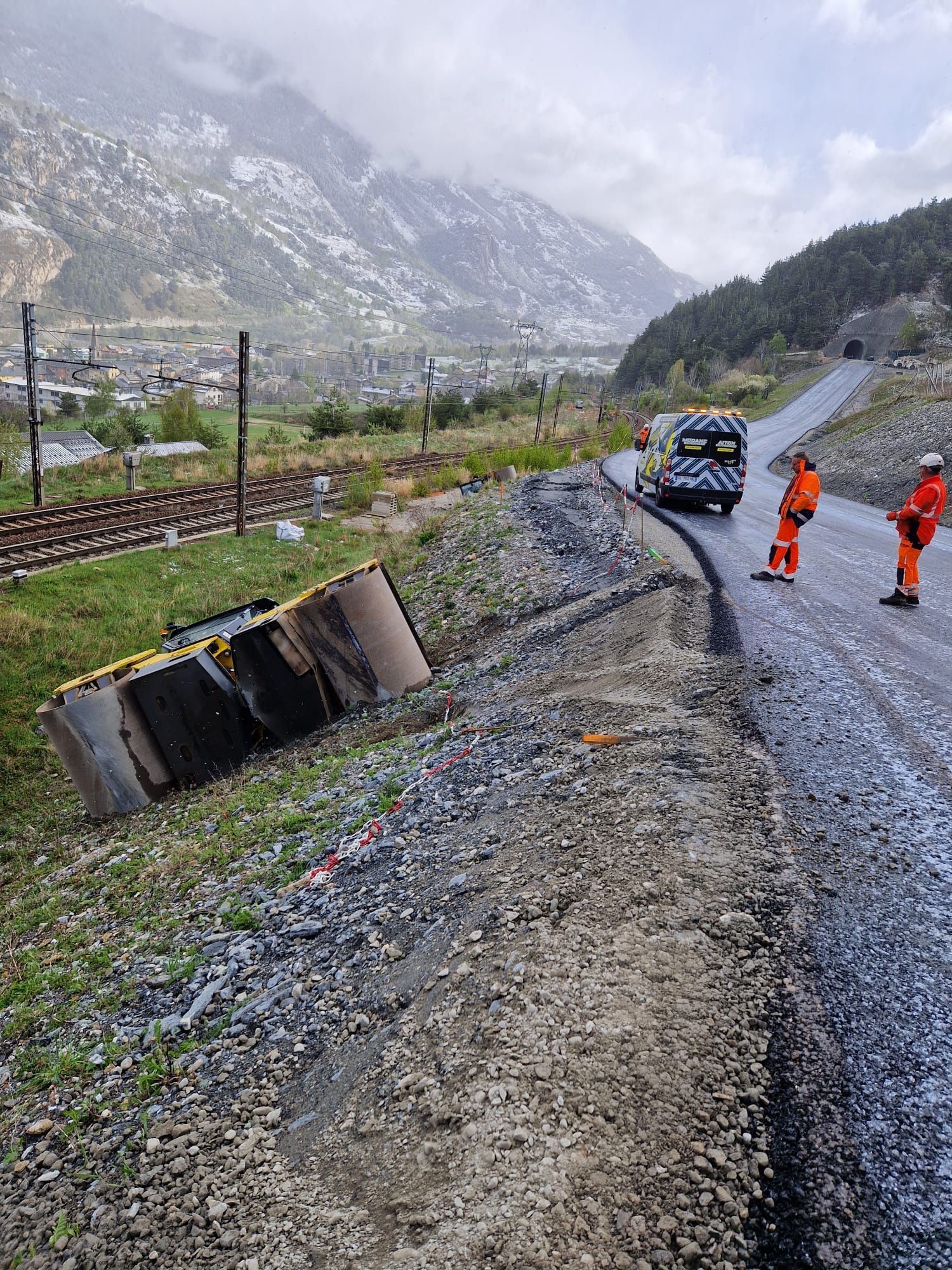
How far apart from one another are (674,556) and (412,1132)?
8.56 meters

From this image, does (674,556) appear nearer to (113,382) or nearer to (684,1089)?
(684,1089)

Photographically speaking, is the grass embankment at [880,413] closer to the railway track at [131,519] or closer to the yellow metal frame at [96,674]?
the railway track at [131,519]

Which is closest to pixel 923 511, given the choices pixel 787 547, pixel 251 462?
pixel 787 547

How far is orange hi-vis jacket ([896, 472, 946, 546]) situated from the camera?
797 cm

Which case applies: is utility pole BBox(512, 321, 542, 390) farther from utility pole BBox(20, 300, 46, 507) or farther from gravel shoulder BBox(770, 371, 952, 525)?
utility pole BBox(20, 300, 46, 507)

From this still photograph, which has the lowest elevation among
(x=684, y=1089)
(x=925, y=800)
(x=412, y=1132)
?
(x=412, y=1132)

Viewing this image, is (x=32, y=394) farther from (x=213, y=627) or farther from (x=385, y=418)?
(x=385, y=418)

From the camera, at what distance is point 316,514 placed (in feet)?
75.0

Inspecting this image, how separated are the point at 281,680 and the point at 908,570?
23.1 feet

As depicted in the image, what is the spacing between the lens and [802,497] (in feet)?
28.4

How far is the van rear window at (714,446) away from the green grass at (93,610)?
25.6 ft

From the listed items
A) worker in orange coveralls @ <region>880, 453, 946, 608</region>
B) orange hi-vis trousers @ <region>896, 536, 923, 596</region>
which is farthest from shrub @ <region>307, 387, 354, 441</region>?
orange hi-vis trousers @ <region>896, 536, 923, 596</region>

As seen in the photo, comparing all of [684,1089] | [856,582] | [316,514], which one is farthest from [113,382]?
[684,1089]

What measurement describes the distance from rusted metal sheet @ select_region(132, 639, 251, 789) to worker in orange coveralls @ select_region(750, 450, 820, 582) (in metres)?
6.48
